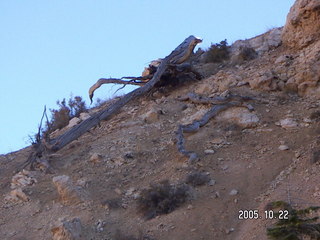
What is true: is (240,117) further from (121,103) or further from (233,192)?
(121,103)

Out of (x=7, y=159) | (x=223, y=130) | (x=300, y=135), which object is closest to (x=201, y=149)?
(x=223, y=130)

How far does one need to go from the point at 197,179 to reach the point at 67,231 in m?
2.46

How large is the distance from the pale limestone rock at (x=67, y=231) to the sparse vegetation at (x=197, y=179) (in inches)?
82.5

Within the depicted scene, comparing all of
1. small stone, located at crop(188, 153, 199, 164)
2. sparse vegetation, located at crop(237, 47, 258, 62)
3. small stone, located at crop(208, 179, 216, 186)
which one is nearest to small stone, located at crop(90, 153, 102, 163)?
small stone, located at crop(188, 153, 199, 164)

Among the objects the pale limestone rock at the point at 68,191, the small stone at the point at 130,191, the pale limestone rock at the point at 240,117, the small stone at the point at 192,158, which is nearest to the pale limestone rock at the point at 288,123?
the pale limestone rock at the point at 240,117

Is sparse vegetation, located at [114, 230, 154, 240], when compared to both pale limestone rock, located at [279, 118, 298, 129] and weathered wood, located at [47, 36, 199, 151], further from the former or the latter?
weathered wood, located at [47, 36, 199, 151]

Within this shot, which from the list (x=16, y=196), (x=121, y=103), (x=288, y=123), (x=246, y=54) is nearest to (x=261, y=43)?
(x=246, y=54)

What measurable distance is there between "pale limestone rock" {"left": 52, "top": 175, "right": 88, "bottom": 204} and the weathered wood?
2313 mm

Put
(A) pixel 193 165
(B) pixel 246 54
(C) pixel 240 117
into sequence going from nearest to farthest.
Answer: (A) pixel 193 165
(C) pixel 240 117
(B) pixel 246 54

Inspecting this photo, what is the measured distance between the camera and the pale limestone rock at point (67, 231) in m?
10.4

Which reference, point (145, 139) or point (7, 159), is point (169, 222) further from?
point (7, 159)

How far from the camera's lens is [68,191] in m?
11.9

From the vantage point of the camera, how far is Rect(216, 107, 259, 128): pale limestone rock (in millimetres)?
13430

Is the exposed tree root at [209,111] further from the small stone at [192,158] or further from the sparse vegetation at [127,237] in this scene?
the sparse vegetation at [127,237]
